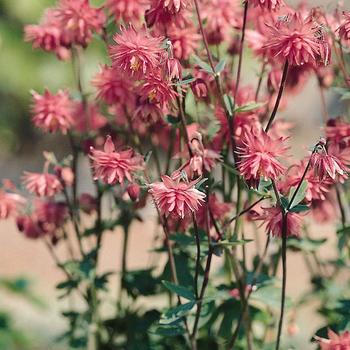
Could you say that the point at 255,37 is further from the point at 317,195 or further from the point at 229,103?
the point at 317,195

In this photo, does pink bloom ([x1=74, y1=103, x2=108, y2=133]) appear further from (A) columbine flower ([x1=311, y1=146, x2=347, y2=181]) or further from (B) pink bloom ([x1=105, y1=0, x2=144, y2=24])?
(A) columbine flower ([x1=311, y1=146, x2=347, y2=181])

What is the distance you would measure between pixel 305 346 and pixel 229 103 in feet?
5.32

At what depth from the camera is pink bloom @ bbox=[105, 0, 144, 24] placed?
2.20m

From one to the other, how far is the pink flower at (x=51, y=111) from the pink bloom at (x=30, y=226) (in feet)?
0.88

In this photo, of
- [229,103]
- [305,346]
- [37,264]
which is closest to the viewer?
[229,103]

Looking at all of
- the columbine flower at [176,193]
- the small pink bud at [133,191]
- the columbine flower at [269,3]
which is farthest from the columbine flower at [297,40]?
the small pink bud at [133,191]

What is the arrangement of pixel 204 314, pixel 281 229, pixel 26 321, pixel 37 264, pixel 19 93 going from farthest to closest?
pixel 19 93, pixel 37 264, pixel 26 321, pixel 204 314, pixel 281 229

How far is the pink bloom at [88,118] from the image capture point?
8.22 ft

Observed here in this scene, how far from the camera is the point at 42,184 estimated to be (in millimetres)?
2258

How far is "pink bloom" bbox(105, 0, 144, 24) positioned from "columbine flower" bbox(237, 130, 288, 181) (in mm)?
563

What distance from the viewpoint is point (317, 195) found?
6.49ft

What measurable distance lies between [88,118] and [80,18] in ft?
1.19

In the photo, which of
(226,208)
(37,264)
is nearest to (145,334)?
(226,208)

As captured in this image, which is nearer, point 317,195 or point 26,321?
point 317,195
